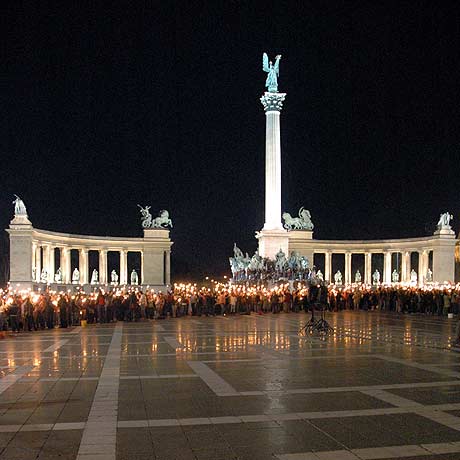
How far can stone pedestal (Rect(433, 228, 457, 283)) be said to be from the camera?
70.1 metres

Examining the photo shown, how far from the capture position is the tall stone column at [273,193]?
61000 mm

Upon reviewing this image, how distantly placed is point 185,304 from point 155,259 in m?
36.1

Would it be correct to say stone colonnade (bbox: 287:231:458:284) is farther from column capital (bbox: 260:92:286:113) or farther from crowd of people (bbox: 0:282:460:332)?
crowd of people (bbox: 0:282:460:332)

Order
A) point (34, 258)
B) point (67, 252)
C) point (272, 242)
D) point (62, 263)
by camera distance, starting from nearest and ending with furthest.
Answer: point (272, 242)
point (34, 258)
point (67, 252)
point (62, 263)

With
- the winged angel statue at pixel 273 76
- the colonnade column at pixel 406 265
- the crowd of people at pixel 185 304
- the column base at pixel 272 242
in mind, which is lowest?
the crowd of people at pixel 185 304

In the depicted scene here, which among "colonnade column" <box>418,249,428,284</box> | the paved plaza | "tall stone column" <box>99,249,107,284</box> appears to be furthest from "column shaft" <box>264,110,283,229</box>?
the paved plaza

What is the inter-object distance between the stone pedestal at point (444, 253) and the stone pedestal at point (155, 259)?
29.5 metres

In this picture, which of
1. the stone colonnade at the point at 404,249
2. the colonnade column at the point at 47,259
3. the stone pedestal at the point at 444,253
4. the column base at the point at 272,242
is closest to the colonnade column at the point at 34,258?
the colonnade column at the point at 47,259

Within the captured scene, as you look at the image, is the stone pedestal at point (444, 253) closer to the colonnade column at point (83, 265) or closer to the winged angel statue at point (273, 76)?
the winged angel statue at point (273, 76)

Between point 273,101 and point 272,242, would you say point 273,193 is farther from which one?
point 273,101

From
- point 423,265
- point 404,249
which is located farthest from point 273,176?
point 423,265

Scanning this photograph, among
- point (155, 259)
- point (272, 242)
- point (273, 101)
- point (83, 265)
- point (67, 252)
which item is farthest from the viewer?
point (155, 259)

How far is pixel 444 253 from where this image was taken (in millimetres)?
70062

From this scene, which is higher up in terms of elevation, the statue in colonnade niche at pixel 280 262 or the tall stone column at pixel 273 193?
the tall stone column at pixel 273 193
